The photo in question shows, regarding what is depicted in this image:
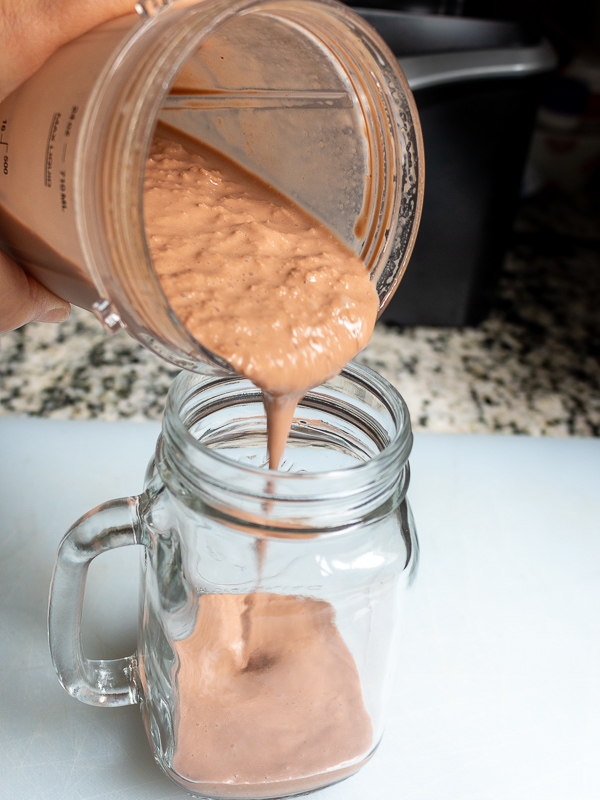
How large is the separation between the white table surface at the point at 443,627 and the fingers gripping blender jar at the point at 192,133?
26 centimetres

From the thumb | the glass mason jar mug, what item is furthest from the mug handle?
the thumb

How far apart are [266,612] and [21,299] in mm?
272

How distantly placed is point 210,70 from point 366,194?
126mm

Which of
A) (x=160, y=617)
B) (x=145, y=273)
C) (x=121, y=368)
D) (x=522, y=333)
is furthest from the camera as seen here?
(x=522, y=333)

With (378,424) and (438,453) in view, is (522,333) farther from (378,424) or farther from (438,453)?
(378,424)

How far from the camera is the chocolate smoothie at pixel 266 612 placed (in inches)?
17.5

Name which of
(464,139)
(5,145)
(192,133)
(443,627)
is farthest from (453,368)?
(5,145)

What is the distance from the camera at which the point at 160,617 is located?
480 millimetres

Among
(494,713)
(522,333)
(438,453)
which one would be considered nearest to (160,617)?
(494,713)

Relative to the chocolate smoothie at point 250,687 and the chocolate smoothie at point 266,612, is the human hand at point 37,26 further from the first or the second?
the chocolate smoothie at point 250,687

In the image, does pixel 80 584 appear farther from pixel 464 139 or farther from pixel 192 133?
pixel 464 139

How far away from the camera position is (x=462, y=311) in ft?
3.30

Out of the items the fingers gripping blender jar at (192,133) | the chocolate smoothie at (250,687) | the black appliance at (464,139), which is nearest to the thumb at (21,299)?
the fingers gripping blender jar at (192,133)

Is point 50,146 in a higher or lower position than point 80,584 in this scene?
higher
